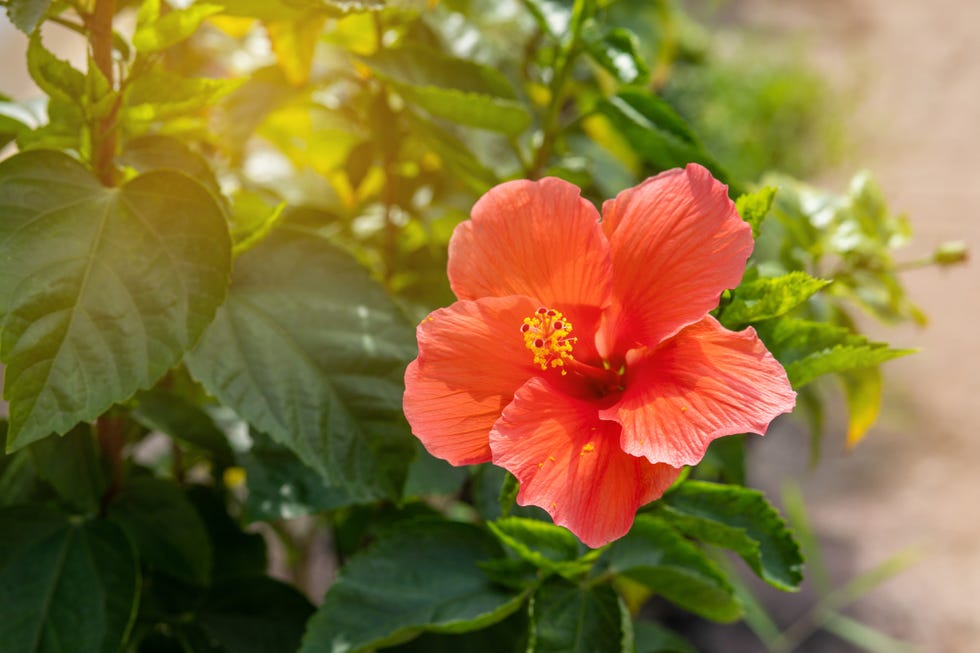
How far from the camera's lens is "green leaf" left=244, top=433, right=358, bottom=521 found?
0.82 meters

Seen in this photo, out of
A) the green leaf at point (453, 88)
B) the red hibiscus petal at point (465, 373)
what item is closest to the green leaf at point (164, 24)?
the green leaf at point (453, 88)

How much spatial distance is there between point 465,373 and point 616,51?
0.35 meters

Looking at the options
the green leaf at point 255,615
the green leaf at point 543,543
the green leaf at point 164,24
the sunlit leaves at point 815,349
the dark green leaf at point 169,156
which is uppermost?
the green leaf at point 164,24

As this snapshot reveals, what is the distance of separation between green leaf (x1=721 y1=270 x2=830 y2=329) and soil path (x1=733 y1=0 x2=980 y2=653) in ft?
1.63

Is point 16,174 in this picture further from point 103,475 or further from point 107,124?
point 103,475

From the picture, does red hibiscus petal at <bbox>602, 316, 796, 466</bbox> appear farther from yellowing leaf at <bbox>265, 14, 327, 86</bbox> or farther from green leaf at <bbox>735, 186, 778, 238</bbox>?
yellowing leaf at <bbox>265, 14, 327, 86</bbox>

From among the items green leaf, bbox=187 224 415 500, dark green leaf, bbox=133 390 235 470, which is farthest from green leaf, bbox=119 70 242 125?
dark green leaf, bbox=133 390 235 470

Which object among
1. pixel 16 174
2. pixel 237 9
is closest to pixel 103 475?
pixel 16 174

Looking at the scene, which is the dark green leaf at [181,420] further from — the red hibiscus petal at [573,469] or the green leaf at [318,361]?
the red hibiscus petal at [573,469]

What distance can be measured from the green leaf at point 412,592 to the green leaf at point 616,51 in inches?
14.8

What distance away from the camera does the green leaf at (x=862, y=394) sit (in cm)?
93

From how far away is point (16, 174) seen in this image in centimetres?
67

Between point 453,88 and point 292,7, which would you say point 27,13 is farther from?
point 453,88

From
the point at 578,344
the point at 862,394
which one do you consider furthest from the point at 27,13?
the point at 862,394
